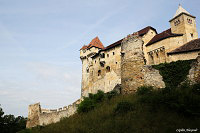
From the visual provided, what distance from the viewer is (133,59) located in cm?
1358

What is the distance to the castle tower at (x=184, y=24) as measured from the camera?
3374 centimetres

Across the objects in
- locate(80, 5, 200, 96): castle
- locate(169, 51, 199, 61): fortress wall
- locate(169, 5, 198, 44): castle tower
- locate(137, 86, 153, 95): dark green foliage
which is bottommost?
locate(137, 86, 153, 95): dark green foliage

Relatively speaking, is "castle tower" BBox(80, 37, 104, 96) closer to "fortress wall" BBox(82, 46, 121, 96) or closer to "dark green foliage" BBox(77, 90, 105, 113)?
"fortress wall" BBox(82, 46, 121, 96)

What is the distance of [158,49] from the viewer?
32625 millimetres

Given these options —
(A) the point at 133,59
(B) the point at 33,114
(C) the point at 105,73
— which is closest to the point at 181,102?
(A) the point at 133,59

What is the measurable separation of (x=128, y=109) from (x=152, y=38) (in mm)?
30187

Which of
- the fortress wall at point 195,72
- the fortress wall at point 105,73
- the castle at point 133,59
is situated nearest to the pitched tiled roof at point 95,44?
the castle at point 133,59

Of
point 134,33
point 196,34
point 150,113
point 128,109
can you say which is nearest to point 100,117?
point 128,109

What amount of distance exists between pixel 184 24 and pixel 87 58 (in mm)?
24296

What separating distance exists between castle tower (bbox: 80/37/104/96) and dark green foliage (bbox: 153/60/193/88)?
2974 cm

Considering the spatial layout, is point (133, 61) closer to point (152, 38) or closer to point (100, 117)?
point (100, 117)

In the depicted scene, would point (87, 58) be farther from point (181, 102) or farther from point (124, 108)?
point (181, 102)

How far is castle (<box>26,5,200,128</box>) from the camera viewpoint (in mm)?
13523

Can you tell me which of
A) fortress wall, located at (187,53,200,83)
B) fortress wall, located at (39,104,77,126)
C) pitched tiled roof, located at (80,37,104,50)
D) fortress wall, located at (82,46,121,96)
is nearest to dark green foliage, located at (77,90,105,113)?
fortress wall, located at (187,53,200,83)
